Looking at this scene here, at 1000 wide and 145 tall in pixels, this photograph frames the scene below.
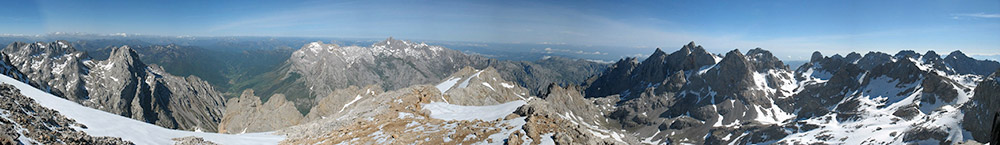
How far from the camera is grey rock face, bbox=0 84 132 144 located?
16.1 m

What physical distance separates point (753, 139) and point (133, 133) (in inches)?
7332

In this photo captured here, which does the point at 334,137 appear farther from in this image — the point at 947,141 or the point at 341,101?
the point at 947,141

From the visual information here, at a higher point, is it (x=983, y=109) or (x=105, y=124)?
(x=105, y=124)

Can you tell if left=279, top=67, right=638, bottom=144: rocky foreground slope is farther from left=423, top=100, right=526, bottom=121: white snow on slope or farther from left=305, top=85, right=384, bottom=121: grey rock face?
left=305, top=85, right=384, bottom=121: grey rock face

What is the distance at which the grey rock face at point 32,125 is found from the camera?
16.1m

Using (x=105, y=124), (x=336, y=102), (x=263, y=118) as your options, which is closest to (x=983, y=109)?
(x=336, y=102)

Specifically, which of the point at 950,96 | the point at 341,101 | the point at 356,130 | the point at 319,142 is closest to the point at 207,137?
the point at 319,142

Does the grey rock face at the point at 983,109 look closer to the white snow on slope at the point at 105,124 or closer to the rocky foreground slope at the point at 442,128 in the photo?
the rocky foreground slope at the point at 442,128

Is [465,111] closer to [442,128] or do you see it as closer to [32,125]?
[442,128]

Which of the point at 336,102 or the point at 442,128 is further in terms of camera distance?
the point at 336,102

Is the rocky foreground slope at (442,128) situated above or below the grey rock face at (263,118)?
above

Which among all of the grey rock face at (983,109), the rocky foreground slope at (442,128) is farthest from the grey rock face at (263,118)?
the grey rock face at (983,109)

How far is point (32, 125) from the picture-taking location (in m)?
18.0

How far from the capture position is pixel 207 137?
28469 mm
